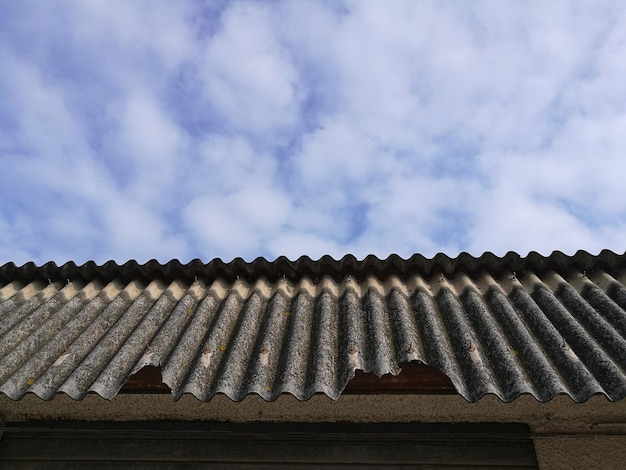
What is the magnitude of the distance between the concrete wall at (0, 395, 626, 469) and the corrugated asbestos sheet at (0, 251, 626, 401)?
0.25m

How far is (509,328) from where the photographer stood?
2.50 metres

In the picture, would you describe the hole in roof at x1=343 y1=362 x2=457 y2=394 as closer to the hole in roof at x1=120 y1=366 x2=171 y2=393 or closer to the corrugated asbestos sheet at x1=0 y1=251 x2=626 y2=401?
the corrugated asbestos sheet at x1=0 y1=251 x2=626 y2=401

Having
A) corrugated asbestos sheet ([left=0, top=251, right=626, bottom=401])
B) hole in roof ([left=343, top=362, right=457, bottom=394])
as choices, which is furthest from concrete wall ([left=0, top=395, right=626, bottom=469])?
corrugated asbestos sheet ([left=0, top=251, right=626, bottom=401])

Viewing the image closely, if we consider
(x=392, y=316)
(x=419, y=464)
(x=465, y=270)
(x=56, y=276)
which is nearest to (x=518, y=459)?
(x=419, y=464)

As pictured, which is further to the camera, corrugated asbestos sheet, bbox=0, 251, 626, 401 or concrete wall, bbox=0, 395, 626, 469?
concrete wall, bbox=0, 395, 626, 469

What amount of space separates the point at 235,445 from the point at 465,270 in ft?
6.22

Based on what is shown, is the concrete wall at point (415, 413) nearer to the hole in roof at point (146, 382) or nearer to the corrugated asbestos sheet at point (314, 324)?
the hole in roof at point (146, 382)

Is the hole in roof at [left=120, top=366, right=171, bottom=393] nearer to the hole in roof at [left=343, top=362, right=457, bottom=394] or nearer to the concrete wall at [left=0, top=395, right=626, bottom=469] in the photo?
the concrete wall at [left=0, top=395, right=626, bottom=469]

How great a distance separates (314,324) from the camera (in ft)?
8.65

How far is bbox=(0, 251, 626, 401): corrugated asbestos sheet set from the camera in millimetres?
2043

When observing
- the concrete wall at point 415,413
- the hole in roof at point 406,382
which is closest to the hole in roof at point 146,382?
the concrete wall at point 415,413

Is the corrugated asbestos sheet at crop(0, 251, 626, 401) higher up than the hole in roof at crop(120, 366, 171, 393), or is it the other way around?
the corrugated asbestos sheet at crop(0, 251, 626, 401)

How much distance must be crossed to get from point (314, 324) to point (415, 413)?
0.68m

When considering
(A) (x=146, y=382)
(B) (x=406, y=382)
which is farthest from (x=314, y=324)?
(A) (x=146, y=382)
